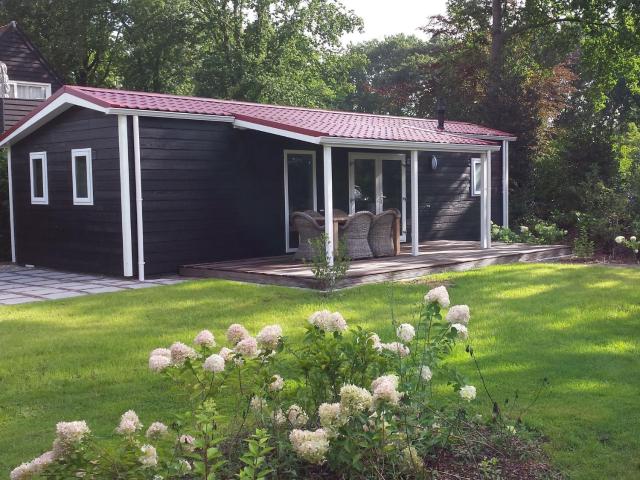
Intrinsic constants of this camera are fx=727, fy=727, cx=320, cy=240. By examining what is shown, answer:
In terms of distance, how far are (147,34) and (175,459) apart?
91.4 ft

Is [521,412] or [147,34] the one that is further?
[147,34]

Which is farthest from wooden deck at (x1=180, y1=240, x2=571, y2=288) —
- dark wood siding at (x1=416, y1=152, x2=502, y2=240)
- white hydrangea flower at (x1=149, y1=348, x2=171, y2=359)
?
white hydrangea flower at (x1=149, y1=348, x2=171, y2=359)

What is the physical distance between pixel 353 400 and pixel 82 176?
10.4 metres

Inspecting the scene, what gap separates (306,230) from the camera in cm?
1182

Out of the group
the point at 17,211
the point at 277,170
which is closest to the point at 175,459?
the point at 277,170

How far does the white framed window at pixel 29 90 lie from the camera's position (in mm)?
21094

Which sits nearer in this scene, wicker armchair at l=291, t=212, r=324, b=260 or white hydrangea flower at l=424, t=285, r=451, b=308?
white hydrangea flower at l=424, t=285, r=451, b=308

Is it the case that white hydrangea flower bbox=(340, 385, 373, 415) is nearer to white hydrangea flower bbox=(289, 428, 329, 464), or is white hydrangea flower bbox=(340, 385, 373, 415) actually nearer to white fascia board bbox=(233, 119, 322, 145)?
white hydrangea flower bbox=(289, 428, 329, 464)

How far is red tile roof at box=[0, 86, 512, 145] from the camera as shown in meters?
11.1

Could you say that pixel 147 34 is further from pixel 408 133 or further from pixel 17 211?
pixel 408 133

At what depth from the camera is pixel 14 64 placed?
21031 mm

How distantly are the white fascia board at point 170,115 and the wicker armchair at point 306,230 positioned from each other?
6.74 ft

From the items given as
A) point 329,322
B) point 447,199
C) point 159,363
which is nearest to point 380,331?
point 329,322

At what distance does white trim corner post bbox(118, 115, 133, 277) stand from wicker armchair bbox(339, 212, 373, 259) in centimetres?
334
